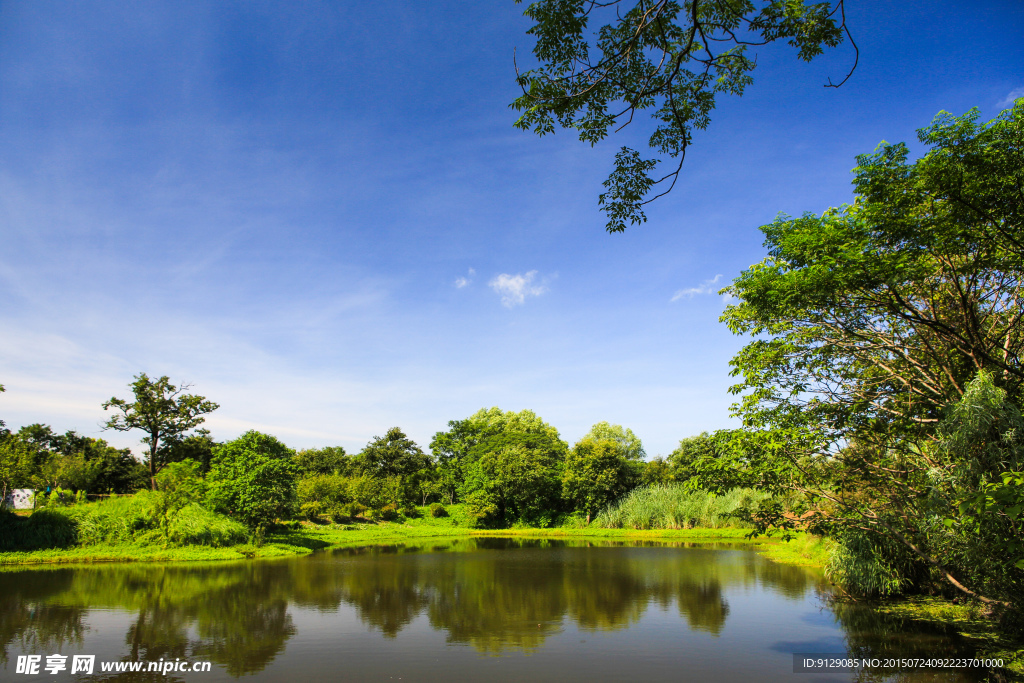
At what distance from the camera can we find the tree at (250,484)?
25.5 meters

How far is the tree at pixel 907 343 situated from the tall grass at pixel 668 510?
951 inches

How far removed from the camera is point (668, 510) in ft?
127

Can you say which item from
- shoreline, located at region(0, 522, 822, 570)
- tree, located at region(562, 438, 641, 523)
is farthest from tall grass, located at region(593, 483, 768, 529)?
tree, located at region(562, 438, 641, 523)

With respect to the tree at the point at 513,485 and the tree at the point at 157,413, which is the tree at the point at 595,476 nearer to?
the tree at the point at 513,485

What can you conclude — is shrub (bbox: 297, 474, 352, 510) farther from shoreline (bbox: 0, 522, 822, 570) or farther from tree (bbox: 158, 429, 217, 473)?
tree (bbox: 158, 429, 217, 473)

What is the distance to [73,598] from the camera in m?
13.5

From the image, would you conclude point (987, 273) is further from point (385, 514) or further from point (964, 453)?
point (385, 514)

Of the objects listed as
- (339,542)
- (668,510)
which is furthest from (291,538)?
(668,510)

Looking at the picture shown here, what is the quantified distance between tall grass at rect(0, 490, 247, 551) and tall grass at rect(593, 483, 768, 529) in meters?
27.9

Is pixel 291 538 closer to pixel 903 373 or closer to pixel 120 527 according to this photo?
pixel 120 527

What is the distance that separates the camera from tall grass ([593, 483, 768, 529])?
36791 mm

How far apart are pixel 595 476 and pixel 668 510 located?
22.7ft

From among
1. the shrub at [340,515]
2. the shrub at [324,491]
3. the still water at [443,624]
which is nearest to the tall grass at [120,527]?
the still water at [443,624]

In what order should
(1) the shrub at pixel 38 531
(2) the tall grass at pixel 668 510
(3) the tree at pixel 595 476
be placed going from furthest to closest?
(3) the tree at pixel 595 476, (2) the tall grass at pixel 668 510, (1) the shrub at pixel 38 531
